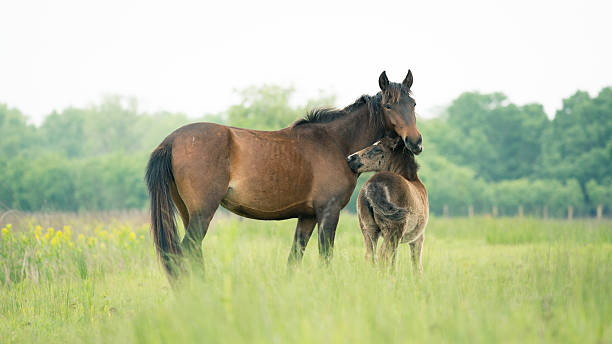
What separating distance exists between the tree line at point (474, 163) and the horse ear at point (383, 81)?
19127mm

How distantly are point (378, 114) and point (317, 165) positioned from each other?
3.31 ft

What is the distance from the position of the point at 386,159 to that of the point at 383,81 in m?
1.03

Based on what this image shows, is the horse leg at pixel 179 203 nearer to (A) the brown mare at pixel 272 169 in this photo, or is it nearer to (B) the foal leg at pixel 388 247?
(A) the brown mare at pixel 272 169

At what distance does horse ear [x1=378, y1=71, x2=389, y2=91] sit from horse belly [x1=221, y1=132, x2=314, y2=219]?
125 cm

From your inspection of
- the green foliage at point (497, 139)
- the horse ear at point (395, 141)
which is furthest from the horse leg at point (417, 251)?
the green foliage at point (497, 139)

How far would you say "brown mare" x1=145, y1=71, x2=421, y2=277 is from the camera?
5.15 m

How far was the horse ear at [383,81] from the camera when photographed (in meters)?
5.69

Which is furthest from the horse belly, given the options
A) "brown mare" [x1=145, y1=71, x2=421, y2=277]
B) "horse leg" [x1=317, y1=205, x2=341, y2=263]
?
"horse leg" [x1=317, y1=205, x2=341, y2=263]

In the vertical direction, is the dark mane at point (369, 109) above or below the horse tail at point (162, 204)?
above

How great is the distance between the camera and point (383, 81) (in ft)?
18.9

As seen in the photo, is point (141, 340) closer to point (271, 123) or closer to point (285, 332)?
point (285, 332)

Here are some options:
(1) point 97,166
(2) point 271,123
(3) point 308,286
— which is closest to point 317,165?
(3) point 308,286

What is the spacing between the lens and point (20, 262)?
7.52 metres

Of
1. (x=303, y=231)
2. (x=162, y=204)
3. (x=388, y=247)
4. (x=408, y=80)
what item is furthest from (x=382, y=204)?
(x=162, y=204)
